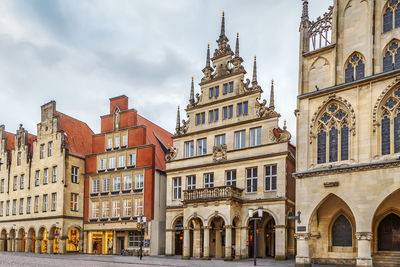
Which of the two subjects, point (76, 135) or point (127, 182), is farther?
point (76, 135)

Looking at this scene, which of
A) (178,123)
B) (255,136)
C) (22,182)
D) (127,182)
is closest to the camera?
(255,136)

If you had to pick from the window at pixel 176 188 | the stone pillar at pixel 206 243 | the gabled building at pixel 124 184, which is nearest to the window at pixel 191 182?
the window at pixel 176 188

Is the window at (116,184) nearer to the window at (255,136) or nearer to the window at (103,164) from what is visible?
the window at (103,164)

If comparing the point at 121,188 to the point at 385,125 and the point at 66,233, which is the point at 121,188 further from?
the point at 385,125

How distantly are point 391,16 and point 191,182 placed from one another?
22.7 m

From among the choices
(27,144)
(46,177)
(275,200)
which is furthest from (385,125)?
(27,144)

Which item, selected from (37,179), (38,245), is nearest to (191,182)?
(38,245)

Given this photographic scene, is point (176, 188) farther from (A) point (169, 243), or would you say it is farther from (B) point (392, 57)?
(B) point (392, 57)

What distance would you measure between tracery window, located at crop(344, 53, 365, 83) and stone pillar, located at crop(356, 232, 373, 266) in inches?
385

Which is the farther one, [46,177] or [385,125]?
[46,177]

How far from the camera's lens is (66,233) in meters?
47.8

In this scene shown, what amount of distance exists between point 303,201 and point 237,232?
10.9 m

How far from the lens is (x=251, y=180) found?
3834 centimetres

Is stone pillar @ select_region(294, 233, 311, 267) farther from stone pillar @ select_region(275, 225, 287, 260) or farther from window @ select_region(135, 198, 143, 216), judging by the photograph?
window @ select_region(135, 198, 143, 216)
